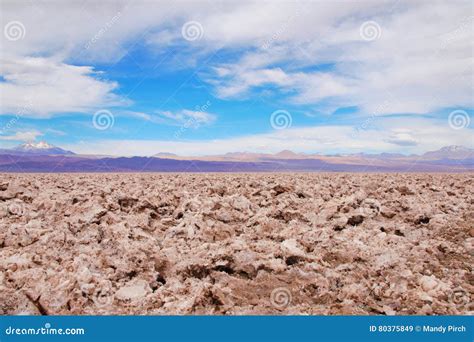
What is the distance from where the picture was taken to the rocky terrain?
200 inches

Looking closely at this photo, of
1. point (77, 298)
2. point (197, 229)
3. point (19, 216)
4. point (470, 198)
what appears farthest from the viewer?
point (470, 198)

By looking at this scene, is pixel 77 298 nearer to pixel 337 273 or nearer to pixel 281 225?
pixel 337 273

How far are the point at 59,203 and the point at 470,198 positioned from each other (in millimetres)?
10421

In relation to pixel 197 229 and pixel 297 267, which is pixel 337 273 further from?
pixel 197 229

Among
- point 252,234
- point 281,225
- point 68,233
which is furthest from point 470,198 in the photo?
point 68,233

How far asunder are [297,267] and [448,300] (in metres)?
1.86

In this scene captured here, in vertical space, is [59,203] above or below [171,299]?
above

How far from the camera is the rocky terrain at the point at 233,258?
5.09 m

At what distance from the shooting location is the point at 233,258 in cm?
612

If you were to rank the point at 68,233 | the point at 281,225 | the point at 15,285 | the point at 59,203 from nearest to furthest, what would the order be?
1. the point at 15,285
2. the point at 68,233
3. the point at 281,225
4. the point at 59,203

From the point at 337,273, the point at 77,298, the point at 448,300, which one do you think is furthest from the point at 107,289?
the point at 448,300

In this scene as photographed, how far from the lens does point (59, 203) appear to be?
9.93m

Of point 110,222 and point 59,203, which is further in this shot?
point 59,203

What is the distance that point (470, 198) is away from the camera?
12094 mm
